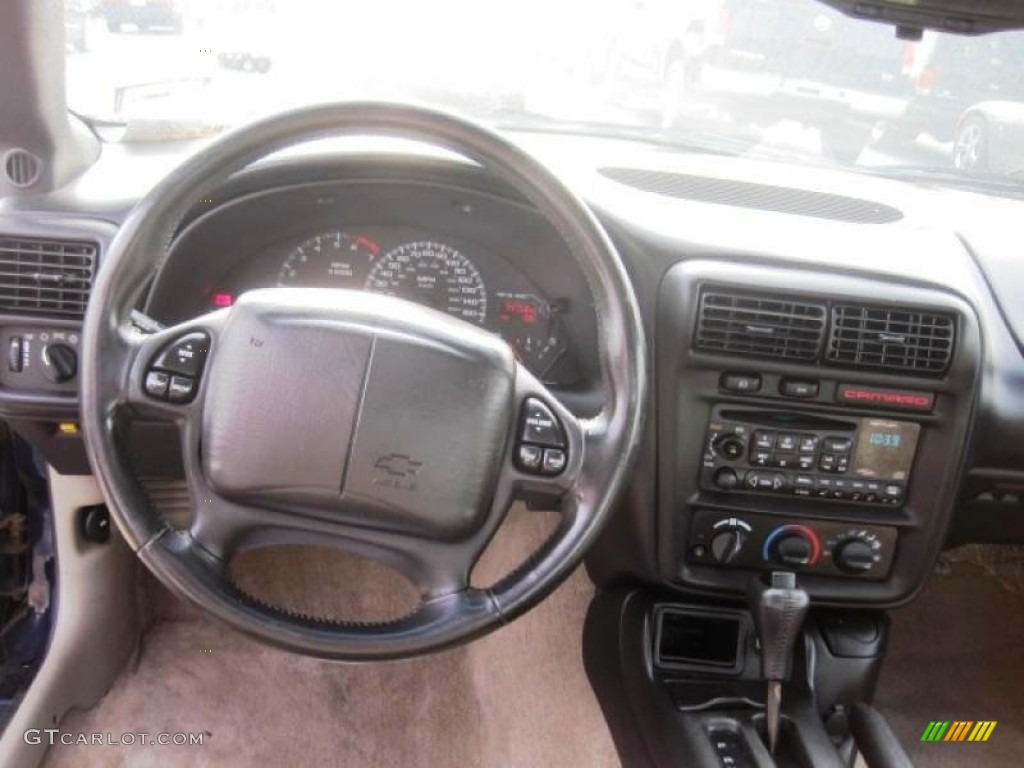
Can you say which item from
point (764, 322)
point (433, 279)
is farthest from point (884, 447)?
point (433, 279)

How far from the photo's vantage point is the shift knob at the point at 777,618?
1595mm

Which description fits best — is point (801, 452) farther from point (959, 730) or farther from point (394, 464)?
point (959, 730)

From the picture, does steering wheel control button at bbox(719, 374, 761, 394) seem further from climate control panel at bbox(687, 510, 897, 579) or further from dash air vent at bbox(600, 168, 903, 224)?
dash air vent at bbox(600, 168, 903, 224)

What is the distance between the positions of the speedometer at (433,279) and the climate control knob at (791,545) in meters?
0.57

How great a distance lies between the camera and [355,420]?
123cm

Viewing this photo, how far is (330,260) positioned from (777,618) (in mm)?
858

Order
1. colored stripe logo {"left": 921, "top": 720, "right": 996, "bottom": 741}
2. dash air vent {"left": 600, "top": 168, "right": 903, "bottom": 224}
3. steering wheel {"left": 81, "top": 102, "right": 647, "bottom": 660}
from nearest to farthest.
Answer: steering wheel {"left": 81, "top": 102, "right": 647, "bottom": 660} < dash air vent {"left": 600, "top": 168, "right": 903, "bottom": 224} < colored stripe logo {"left": 921, "top": 720, "right": 996, "bottom": 741}

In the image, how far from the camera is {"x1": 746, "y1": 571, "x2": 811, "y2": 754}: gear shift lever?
5.23 ft

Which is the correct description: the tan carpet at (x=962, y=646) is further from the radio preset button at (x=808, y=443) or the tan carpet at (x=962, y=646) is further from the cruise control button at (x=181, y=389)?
the cruise control button at (x=181, y=389)

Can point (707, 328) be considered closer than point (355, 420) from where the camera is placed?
No

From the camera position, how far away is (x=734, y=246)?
1.62 metres

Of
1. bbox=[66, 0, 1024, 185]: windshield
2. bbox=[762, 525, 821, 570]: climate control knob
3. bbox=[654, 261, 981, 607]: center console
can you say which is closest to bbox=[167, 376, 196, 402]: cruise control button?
bbox=[66, 0, 1024, 185]: windshield

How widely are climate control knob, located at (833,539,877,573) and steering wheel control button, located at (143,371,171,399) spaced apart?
3.47 feet

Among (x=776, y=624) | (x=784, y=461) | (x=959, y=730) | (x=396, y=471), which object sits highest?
(x=396, y=471)
